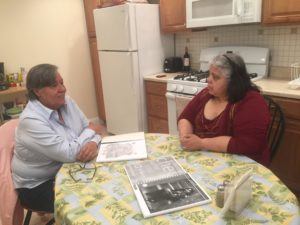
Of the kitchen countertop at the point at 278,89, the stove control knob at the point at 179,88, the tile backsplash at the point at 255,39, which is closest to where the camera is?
the kitchen countertop at the point at 278,89

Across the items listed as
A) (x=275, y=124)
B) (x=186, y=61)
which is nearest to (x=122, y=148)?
(x=275, y=124)

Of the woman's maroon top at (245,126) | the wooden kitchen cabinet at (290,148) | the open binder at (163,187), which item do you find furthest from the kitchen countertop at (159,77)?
the open binder at (163,187)

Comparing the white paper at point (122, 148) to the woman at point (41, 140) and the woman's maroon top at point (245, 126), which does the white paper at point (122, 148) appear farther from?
the woman's maroon top at point (245, 126)

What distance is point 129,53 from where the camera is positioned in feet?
9.68

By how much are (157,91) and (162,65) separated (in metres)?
0.44

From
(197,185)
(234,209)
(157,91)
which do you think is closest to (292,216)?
(234,209)

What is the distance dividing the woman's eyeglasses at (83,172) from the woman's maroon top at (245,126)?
26.0 inches

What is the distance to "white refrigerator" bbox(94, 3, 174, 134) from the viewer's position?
9.53ft

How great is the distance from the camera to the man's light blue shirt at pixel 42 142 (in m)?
1.37

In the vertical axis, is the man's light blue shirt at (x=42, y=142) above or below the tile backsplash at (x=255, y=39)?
below

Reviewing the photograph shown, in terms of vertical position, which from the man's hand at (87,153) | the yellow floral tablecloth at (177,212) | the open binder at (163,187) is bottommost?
the yellow floral tablecloth at (177,212)

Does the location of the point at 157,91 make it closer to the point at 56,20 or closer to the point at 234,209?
the point at 56,20

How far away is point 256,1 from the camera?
7.06ft

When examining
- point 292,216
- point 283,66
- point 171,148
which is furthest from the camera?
point 283,66
